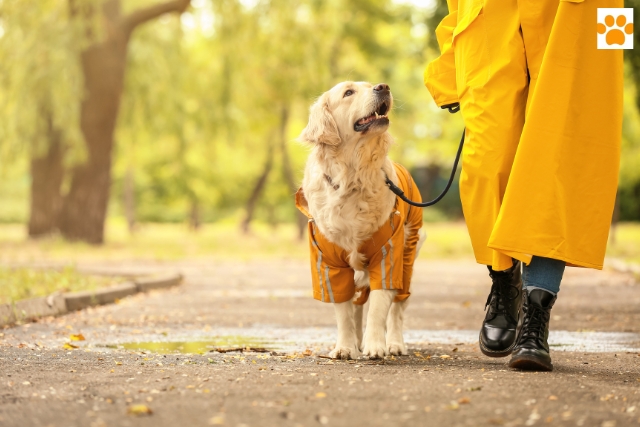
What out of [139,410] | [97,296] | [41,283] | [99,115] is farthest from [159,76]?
[139,410]

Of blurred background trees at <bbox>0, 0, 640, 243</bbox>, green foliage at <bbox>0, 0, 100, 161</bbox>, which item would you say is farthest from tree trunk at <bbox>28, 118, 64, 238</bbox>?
green foliage at <bbox>0, 0, 100, 161</bbox>

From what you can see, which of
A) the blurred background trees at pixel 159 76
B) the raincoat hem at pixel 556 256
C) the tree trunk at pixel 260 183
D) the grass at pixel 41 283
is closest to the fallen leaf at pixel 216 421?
the raincoat hem at pixel 556 256

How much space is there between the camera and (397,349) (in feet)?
16.5

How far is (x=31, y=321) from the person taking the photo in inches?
265

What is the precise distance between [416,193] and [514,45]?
1419 mm

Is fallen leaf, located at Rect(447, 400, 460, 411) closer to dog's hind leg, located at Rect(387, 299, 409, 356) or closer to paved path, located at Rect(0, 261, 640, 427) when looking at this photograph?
paved path, located at Rect(0, 261, 640, 427)

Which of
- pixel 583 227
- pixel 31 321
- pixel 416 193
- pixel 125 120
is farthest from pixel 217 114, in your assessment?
pixel 583 227

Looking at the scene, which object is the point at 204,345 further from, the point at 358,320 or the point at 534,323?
the point at 534,323

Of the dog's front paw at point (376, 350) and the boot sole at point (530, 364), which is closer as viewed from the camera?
the boot sole at point (530, 364)

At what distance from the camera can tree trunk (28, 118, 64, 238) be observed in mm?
21250

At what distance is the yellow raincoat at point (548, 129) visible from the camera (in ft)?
13.4

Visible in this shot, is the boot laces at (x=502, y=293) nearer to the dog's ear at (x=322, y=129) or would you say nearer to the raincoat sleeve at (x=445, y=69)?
the raincoat sleeve at (x=445, y=69)

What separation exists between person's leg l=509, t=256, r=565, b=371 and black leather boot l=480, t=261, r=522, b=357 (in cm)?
19

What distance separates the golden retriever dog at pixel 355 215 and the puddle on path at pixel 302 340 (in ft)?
1.58
